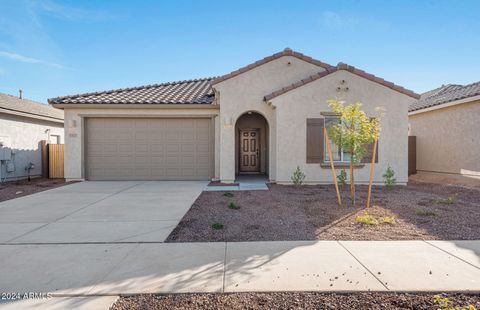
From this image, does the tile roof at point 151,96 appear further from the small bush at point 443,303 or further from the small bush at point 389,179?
the small bush at point 443,303

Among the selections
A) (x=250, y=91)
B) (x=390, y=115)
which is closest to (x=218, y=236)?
(x=250, y=91)

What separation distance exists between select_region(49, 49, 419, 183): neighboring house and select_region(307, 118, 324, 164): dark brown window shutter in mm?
37

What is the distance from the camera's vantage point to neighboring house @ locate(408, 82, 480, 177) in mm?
10719

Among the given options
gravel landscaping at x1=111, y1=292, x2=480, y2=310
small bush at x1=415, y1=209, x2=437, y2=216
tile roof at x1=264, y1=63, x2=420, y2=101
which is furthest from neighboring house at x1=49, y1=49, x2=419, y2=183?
gravel landscaping at x1=111, y1=292, x2=480, y2=310

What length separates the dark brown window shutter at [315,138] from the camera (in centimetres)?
1007

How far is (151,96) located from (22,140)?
7.10 metres

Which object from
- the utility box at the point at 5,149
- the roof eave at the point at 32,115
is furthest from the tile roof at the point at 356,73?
the utility box at the point at 5,149

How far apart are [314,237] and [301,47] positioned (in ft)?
30.7

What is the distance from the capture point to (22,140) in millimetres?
13086

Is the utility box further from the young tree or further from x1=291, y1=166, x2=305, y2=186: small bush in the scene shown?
the young tree

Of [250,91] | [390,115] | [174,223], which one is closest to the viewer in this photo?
[174,223]

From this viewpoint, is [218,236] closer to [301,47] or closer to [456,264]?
[456,264]

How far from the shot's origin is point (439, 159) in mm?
12398

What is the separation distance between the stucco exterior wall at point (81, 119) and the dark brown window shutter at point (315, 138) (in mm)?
3909
